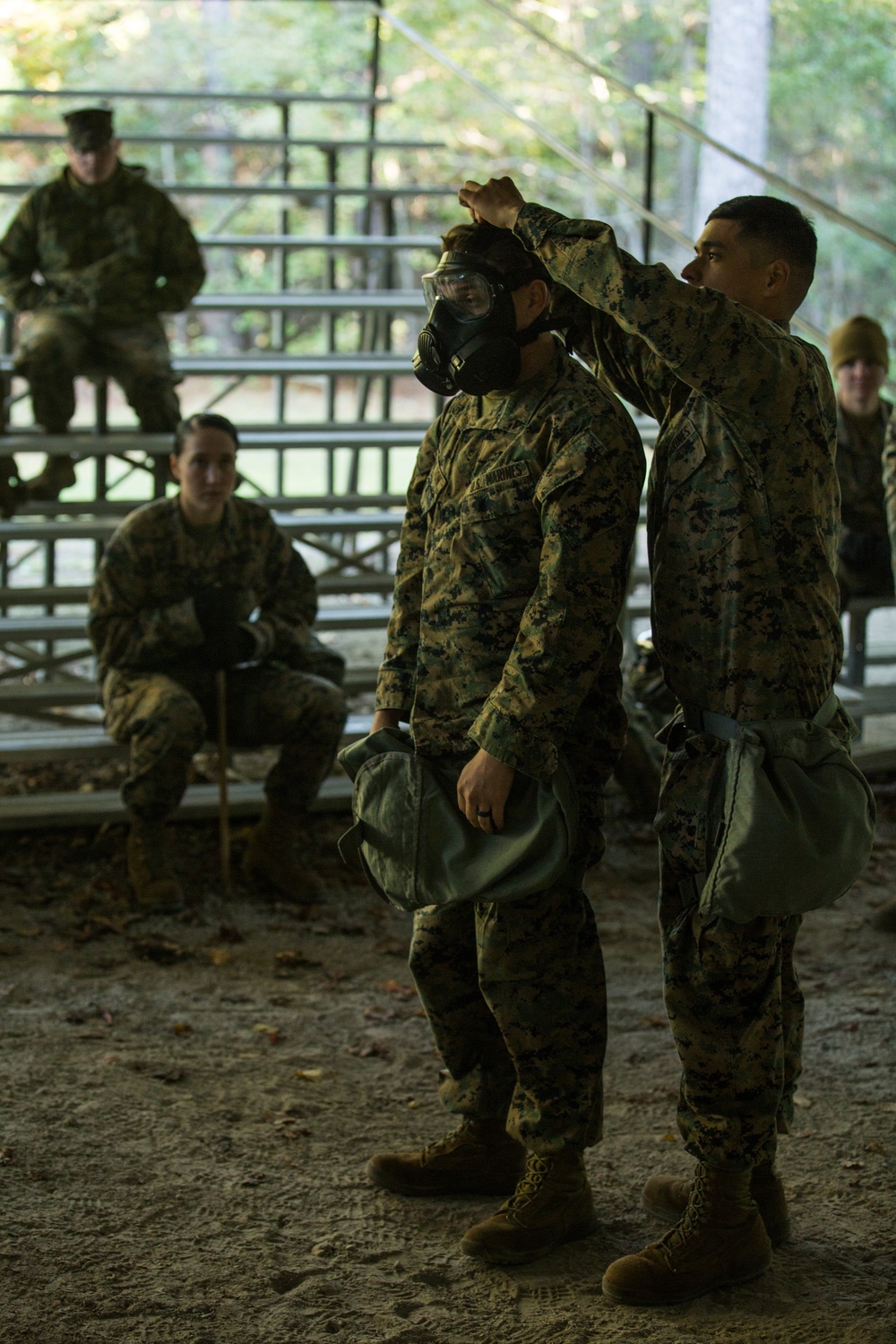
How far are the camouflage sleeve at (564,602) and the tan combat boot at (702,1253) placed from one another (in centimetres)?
80

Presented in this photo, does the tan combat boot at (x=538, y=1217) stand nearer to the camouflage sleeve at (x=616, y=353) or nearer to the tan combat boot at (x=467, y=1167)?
the tan combat boot at (x=467, y=1167)

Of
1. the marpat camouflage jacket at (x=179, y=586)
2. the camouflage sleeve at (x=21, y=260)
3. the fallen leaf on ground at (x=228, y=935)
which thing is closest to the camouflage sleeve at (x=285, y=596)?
the marpat camouflage jacket at (x=179, y=586)

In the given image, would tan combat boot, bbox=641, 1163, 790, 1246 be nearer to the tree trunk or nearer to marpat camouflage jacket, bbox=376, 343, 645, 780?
marpat camouflage jacket, bbox=376, 343, 645, 780

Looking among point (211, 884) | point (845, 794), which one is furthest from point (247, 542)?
point (845, 794)

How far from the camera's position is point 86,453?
19.6 feet

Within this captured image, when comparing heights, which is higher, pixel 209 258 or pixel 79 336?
pixel 209 258

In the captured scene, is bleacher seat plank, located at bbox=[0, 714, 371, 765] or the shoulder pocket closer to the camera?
the shoulder pocket

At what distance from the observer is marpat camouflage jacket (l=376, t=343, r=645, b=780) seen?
2430 mm

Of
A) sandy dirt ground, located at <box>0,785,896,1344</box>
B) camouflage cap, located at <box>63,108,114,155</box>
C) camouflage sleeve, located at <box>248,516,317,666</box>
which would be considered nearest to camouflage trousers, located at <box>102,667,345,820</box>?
camouflage sleeve, located at <box>248,516,317,666</box>

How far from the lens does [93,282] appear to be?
19.8 ft

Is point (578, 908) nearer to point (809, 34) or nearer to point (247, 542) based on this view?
point (247, 542)

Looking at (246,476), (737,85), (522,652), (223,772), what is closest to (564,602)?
(522,652)

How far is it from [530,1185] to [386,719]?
36.0 inches

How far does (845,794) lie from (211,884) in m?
2.91
